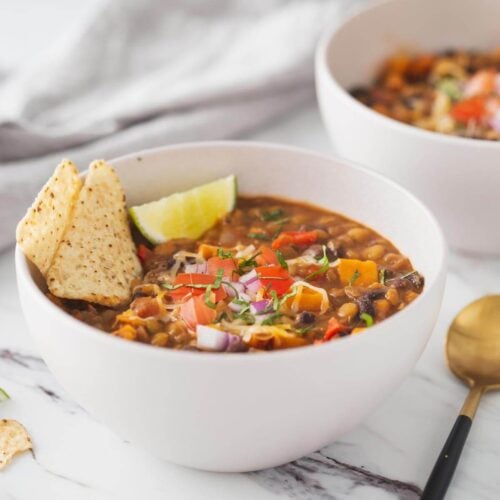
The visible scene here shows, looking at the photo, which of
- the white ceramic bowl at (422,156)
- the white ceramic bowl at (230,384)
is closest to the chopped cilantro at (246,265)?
the white ceramic bowl at (230,384)

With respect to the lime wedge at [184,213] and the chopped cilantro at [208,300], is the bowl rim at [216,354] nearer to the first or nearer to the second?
the chopped cilantro at [208,300]

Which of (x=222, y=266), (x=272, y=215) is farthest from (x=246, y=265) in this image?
(x=272, y=215)

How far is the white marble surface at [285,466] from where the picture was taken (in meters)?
2.38

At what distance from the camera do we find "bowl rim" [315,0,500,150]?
3.14 m

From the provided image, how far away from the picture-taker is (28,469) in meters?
2.45

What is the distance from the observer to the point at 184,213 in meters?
2.89

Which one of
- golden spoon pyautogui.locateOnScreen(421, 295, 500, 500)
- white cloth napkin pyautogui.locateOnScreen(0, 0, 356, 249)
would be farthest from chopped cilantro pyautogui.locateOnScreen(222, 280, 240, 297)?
white cloth napkin pyautogui.locateOnScreen(0, 0, 356, 249)

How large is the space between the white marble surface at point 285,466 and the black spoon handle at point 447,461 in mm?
90

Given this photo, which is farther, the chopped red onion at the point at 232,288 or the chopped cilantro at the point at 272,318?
the chopped red onion at the point at 232,288

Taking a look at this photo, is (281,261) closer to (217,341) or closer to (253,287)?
(253,287)

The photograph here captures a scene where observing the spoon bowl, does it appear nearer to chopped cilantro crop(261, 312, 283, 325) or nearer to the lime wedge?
chopped cilantro crop(261, 312, 283, 325)

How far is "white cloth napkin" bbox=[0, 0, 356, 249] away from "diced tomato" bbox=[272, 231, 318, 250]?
1.11 meters

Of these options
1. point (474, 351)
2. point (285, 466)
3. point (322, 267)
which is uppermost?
point (322, 267)

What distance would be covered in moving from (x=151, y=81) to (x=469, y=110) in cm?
149
